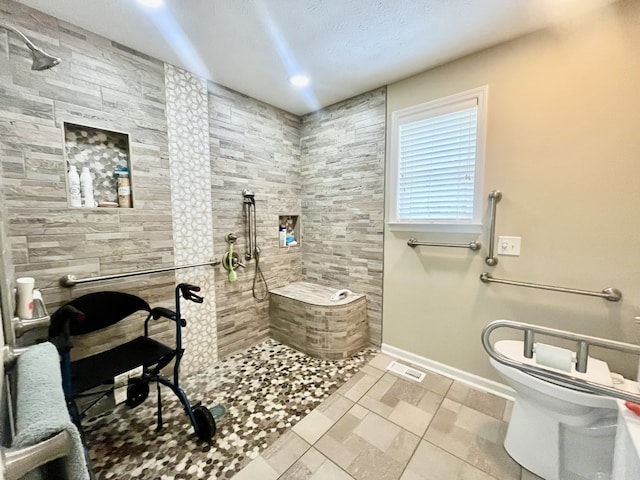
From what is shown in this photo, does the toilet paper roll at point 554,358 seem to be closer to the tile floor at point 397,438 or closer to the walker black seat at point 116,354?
the tile floor at point 397,438

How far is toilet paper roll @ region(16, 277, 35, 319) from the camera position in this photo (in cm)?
118

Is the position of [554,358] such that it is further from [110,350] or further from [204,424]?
[110,350]

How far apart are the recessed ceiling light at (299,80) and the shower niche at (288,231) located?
4.23ft

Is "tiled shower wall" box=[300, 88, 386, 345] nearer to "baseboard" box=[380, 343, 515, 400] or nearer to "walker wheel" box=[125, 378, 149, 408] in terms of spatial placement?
"baseboard" box=[380, 343, 515, 400]

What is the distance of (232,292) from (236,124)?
157 cm

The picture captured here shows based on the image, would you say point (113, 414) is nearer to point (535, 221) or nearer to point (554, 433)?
point (554, 433)

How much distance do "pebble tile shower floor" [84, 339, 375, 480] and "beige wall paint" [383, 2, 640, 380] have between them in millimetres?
1221

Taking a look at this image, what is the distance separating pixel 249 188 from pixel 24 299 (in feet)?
5.63

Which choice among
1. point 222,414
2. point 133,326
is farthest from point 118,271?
point 222,414

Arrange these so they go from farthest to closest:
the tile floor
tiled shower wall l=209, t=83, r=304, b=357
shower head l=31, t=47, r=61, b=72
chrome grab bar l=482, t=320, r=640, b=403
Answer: tiled shower wall l=209, t=83, r=304, b=357 < the tile floor < shower head l=31, t=47, r=61, b=72 < chrome grab bar l=482, t=320, r=640, b=403

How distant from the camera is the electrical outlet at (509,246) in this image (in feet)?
5.91

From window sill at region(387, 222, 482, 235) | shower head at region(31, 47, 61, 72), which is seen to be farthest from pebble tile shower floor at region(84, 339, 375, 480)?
shower head at region(31, 47, 61, 72)

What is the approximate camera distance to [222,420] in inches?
67.8

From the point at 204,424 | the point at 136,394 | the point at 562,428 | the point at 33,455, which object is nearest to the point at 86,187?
the point at 136,394
